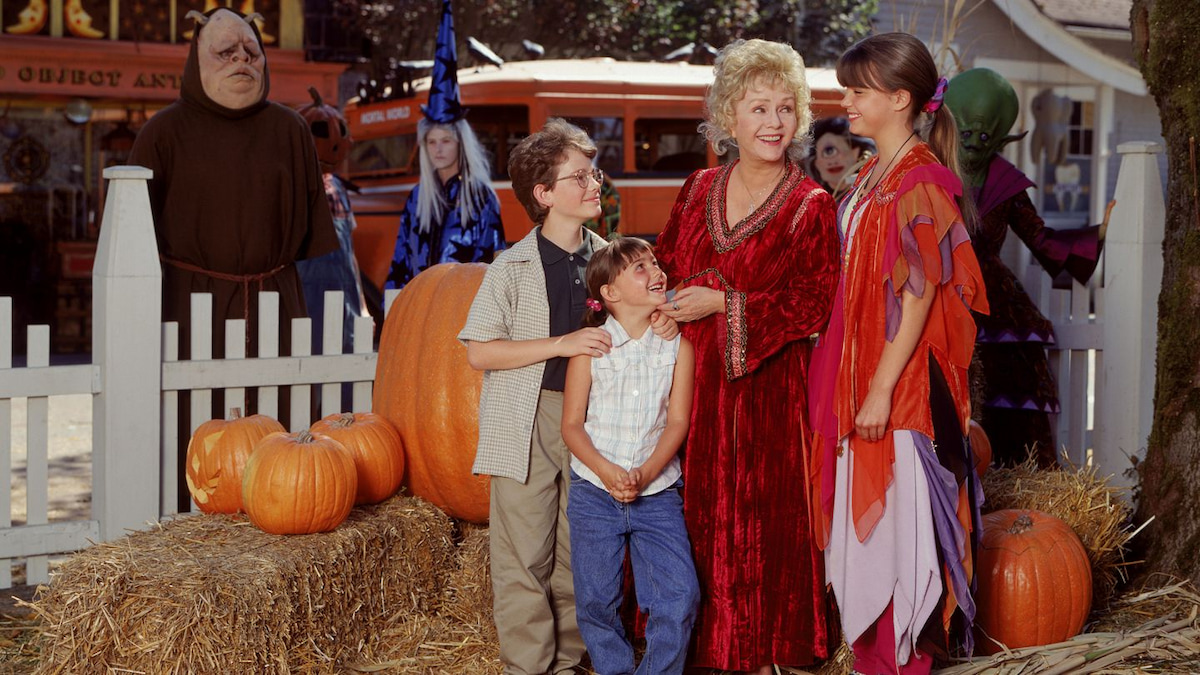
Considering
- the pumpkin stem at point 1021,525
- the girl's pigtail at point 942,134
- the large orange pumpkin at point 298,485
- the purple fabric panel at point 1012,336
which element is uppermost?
the girl's pigtail at point 942,134

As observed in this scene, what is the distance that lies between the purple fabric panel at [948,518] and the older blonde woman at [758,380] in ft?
1.20

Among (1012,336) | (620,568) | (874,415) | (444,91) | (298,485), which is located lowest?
(620,568)

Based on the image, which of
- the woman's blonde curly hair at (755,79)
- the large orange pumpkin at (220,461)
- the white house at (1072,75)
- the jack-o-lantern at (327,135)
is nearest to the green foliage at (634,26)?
the white house at (1072,75)

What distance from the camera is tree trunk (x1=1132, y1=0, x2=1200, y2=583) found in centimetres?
433

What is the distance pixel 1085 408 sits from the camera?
18.9 ft

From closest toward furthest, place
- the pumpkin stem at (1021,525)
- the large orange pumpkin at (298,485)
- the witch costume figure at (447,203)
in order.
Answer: the large orange pumpkin at (298,485) < the pumpkin stem at (1021,525) < the witch costume figure at (447,203)

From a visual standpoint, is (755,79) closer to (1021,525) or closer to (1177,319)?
(1021,525)

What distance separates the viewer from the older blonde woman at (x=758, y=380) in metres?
3.47

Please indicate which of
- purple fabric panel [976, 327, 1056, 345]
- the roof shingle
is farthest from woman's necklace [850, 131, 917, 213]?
the roof shingle

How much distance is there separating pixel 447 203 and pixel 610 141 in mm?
5298

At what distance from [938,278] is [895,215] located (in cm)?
20

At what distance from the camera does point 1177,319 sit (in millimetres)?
4402

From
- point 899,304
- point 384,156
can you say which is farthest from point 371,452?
point 384,156

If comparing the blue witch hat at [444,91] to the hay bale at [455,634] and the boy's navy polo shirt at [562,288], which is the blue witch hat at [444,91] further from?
the boy's navy polo shirt at [562,288]
